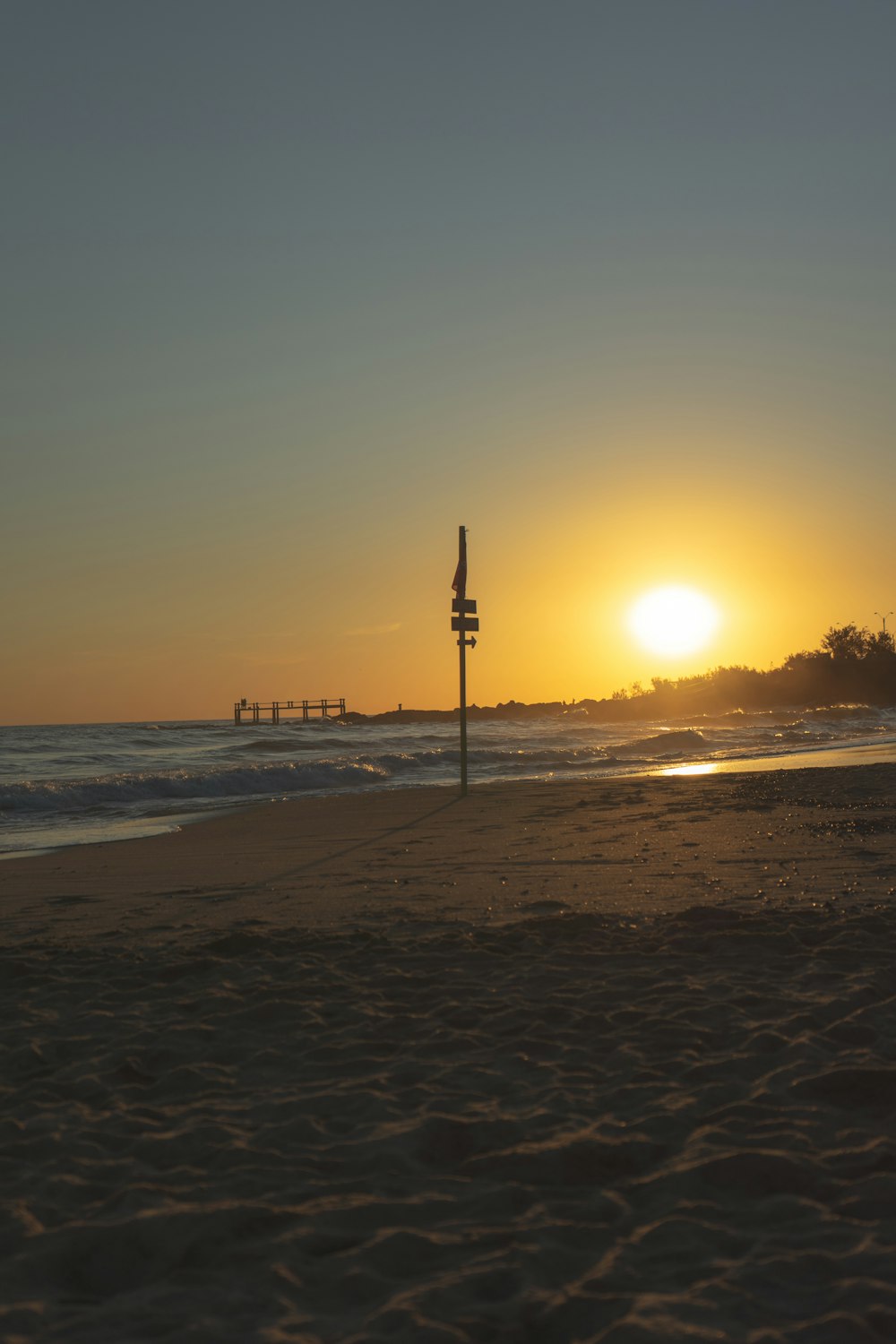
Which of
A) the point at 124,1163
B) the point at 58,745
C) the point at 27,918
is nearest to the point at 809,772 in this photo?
the point at 27,918

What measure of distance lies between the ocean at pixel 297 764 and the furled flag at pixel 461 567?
4984 millimetres

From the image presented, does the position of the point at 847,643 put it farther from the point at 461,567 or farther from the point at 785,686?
the point at 461,567

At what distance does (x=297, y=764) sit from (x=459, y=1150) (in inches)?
837

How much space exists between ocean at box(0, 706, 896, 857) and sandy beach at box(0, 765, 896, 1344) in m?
7.47

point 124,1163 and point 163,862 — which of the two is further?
point 163,862

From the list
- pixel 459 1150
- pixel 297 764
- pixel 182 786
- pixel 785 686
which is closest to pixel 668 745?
pixel 297 764

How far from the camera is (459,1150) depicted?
3225 millimetres

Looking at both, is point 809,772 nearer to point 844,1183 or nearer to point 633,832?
point 633,832

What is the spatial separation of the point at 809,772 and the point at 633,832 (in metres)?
7.69

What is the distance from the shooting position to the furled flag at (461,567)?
14492 millimetres

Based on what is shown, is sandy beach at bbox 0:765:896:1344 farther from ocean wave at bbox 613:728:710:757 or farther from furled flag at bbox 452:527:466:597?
ocean wave at bbox 613:728:710:757

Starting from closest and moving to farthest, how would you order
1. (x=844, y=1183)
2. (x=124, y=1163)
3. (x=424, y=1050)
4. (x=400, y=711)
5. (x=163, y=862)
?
(x=844, y=1183), (x=124, y=1163), (x=424, y=1050), (x=163, y=862), (x=400, y=711)

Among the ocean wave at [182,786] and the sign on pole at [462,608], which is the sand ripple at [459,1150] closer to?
the sign on pole at [462,608]

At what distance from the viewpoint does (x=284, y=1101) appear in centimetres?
361
